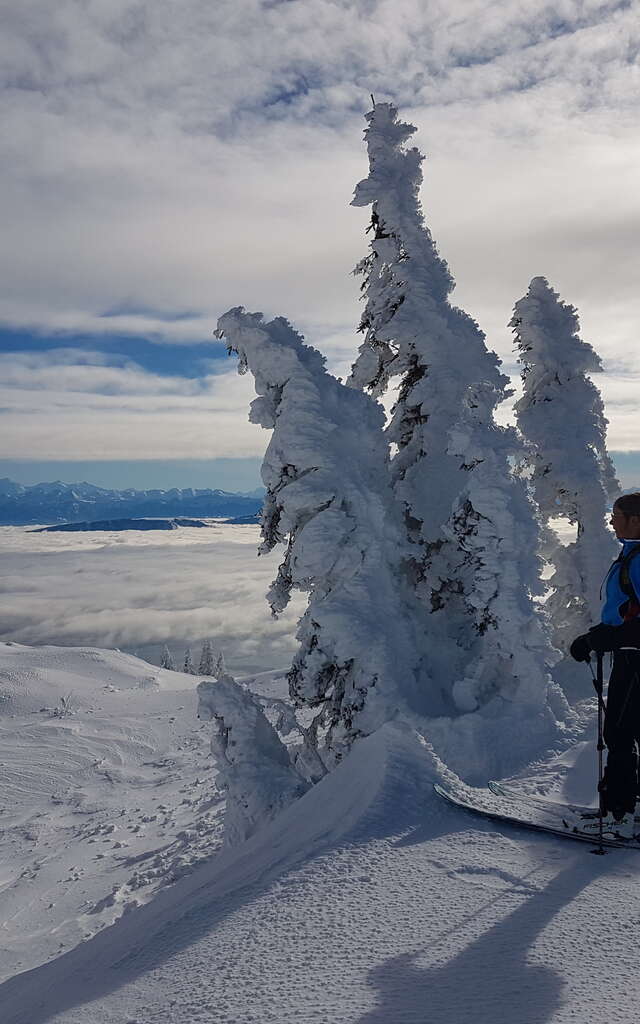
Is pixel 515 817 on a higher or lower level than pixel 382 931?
lower

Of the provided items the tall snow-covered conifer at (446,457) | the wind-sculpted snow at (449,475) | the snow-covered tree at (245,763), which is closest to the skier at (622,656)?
the wind-sculpted snow at (449,475)

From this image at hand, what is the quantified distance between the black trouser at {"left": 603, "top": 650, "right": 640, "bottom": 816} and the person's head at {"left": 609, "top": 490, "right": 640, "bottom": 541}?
3.05 ft

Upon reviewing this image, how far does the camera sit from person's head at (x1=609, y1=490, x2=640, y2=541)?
5289 millimetres

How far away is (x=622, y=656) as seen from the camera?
5.39 m

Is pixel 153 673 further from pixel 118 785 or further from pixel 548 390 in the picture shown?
pixel 548 390

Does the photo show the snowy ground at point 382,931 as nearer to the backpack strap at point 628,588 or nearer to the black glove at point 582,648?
the black glove at point 582,648

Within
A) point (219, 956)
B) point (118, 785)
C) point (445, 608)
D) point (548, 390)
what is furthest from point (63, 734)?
point (219, 956)

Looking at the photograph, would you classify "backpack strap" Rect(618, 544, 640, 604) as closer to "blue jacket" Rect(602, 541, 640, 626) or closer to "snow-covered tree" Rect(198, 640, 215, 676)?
"blue jacket" Rect(602, 541, 640, 626)

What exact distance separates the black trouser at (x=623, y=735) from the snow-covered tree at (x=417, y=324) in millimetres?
10382

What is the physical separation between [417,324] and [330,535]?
20.1 ft

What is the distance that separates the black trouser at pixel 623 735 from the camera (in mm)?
5391

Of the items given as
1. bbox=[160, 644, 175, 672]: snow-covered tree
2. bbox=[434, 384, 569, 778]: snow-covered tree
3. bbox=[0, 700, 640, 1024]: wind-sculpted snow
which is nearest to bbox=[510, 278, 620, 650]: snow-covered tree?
bbox=[434, 384, 569, 778]: snow-covered tree

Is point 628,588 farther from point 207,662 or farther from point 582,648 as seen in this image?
point 207,662

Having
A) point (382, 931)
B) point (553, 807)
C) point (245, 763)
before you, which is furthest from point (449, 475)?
→ point (382, 931)
